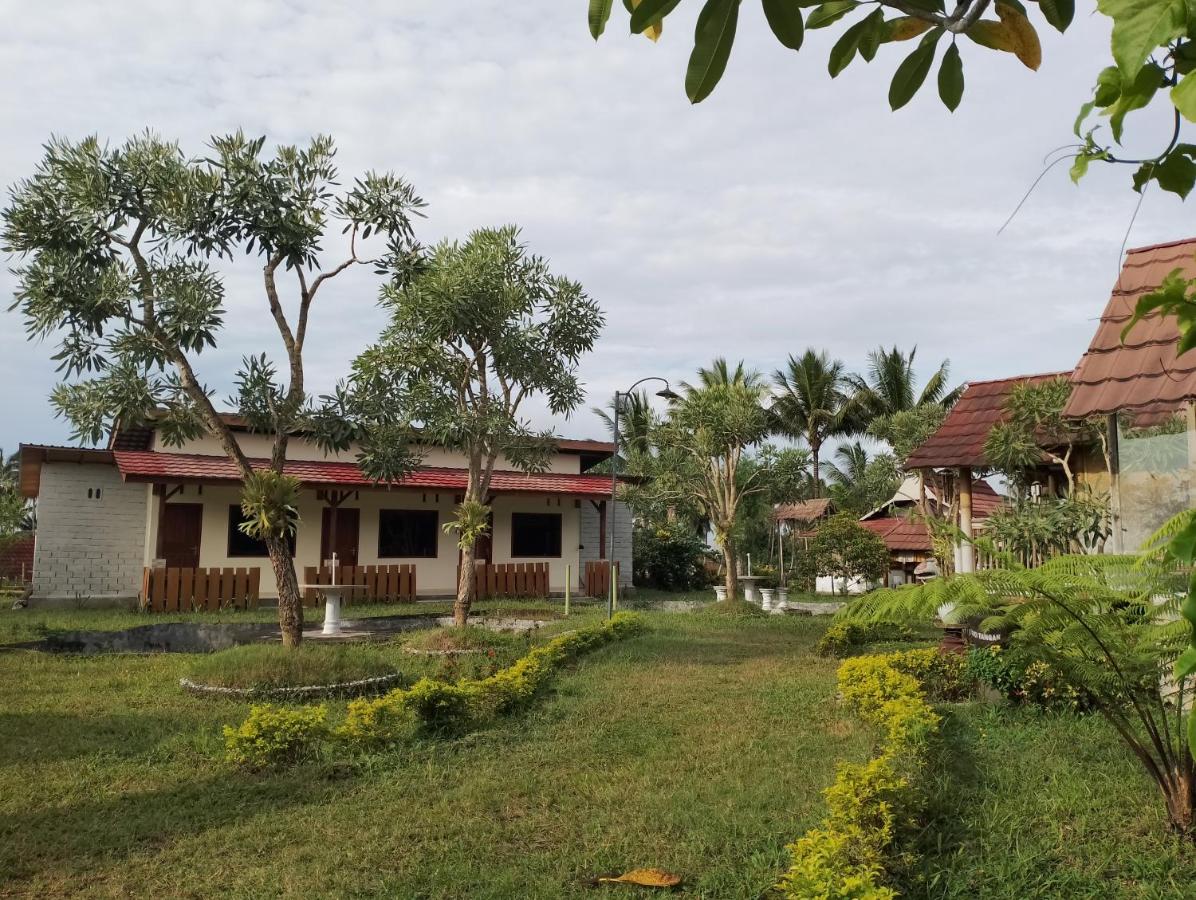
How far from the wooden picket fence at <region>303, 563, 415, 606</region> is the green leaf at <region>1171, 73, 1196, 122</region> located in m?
19.1

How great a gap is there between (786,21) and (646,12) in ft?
0.73

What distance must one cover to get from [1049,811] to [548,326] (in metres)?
10.8

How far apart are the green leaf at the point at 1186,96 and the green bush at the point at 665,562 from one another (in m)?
25.6

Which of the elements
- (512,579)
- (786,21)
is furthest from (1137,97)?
(512,579)

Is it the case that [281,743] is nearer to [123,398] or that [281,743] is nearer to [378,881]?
[378,881]

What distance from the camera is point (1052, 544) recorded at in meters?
9.49

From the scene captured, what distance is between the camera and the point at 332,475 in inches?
746

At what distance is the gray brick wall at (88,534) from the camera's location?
1789 centimetres

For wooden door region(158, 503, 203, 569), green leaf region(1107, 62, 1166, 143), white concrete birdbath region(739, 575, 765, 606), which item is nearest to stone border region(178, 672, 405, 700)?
green leaf region(1107, 62, 1166, 143)

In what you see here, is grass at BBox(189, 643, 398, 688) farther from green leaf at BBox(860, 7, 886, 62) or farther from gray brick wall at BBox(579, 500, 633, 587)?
gray brick wall at BBox(579, 500, 633, 587)

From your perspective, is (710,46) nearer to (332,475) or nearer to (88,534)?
(332,475)

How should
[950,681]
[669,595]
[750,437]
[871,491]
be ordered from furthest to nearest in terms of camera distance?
[871,491], [669,595], [750,437], [950,681]

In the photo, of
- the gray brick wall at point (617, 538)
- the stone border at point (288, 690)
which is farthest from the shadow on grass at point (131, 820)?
the gray brick wall at point (617, 538)

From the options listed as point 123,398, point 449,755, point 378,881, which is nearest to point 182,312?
point 123,398
